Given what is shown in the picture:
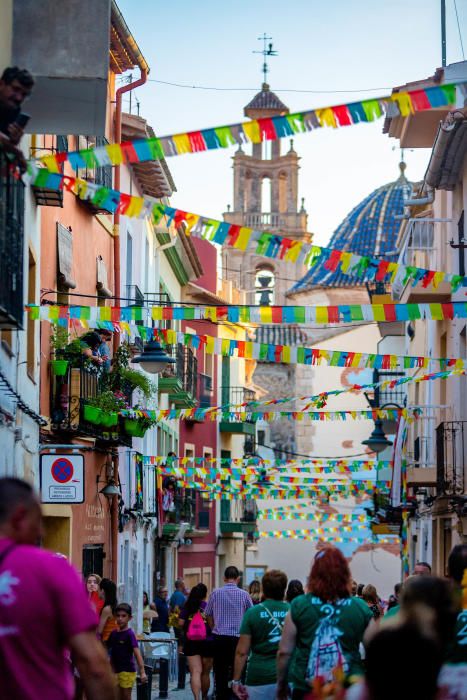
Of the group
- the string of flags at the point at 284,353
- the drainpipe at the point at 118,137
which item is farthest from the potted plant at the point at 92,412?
the drainpipe at the point at 118,137

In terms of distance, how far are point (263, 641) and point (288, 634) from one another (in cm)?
231

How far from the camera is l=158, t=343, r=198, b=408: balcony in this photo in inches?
1373

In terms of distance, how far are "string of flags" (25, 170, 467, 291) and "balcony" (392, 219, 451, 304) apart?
9.24 m

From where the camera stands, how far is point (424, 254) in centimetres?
3272

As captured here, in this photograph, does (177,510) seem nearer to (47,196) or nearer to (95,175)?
(95,175)

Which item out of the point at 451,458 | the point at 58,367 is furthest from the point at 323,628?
the point at 451,458

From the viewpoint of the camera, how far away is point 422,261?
3344cm

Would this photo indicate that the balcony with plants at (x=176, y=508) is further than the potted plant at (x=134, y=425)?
Yes

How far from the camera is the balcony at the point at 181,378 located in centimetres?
3488

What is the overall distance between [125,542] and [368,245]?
4616 centimetres

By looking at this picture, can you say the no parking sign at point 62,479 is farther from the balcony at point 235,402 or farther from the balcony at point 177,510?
the balcony at point 235,402

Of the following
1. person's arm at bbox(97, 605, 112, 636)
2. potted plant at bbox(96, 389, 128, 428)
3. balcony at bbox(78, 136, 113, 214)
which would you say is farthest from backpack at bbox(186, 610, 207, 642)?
balcony at bbox(78, 136, 113, 214)

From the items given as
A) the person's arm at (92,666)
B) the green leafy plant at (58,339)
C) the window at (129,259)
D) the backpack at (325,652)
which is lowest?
the backpack at (325,652)

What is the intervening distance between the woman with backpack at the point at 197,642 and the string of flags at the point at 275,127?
26.6 ft
